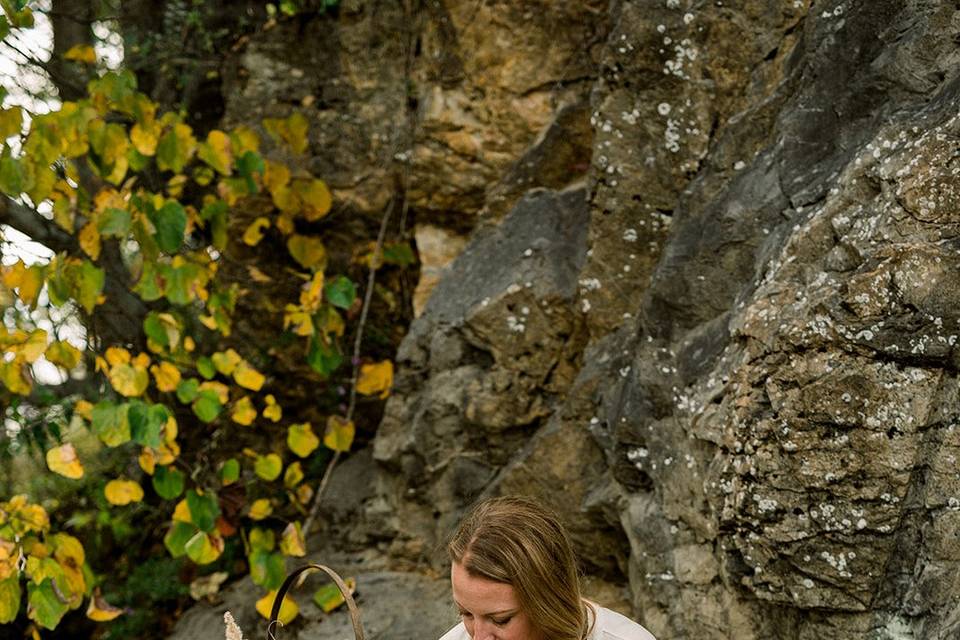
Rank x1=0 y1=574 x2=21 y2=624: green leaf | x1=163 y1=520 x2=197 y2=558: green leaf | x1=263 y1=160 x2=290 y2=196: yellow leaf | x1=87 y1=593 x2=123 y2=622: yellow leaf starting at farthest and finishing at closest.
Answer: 1. x1=263 y1=160 x2=290 y2=196: yellow leaf
2. x1=163 y1=520 x2=197 y2=558: green leaf
3. x1=87 y1=593 x2=123 y2=622: yellow leaf
4. x1=0 y1=574 x2=21 y2=624: green leaf

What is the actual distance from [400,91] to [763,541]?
293 centimetres

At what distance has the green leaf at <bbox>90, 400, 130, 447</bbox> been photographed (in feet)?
11.8

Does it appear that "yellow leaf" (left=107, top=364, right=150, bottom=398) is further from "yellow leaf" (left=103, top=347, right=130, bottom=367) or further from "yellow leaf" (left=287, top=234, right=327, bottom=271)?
"yellow leaf" (left=287, top=234, right=327, bottom=271)

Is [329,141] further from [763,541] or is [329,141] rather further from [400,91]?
[763,541]

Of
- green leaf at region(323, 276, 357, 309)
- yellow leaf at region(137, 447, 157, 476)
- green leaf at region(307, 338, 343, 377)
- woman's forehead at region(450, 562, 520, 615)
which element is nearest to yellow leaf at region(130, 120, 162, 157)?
green leaf at region(323, 276, 357, 309)

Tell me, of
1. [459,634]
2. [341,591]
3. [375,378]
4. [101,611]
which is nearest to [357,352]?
[375,378]

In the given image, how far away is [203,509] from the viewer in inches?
155

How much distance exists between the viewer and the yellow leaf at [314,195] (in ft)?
14.5

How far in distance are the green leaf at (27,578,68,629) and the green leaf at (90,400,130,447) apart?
0.53 meters

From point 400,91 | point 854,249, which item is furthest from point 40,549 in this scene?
point 854,249

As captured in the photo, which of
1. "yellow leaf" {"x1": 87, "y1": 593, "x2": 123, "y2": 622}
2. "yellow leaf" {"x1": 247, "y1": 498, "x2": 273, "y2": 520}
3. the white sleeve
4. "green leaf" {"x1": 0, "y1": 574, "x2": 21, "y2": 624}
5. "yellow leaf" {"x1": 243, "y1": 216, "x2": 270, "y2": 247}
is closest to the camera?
the white sleeve

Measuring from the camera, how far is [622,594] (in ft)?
10.9

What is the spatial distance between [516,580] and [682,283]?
45.1 inches

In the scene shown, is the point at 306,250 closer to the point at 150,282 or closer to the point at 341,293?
the point at 341,293
